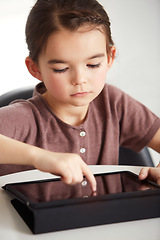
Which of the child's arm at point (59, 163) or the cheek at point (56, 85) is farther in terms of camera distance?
the cheek at point (56, 85)

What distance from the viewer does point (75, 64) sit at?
86cm

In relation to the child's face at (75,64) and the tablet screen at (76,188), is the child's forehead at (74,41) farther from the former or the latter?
the tablet screen at (76,188)

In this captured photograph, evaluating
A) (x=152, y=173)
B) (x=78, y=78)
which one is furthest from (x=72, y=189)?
(x=78, y=78)

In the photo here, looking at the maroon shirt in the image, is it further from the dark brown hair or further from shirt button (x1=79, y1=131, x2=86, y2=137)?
the dark brown hair

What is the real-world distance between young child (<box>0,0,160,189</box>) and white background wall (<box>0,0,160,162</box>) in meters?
1.12

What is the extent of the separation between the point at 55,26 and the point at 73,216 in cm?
54

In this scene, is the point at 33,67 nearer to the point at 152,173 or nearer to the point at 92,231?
the point at 152,173

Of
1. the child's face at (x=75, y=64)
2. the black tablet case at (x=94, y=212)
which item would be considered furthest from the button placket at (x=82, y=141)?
the black tablet case at (x=94, y=212)

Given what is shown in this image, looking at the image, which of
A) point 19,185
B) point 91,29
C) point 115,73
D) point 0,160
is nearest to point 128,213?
point 19,185

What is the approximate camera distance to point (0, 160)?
79cm

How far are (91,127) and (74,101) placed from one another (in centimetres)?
23

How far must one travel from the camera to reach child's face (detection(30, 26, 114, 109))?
0.87 metres

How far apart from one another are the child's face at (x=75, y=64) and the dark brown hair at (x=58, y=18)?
2cm

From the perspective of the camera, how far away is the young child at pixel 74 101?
0.88 metres
